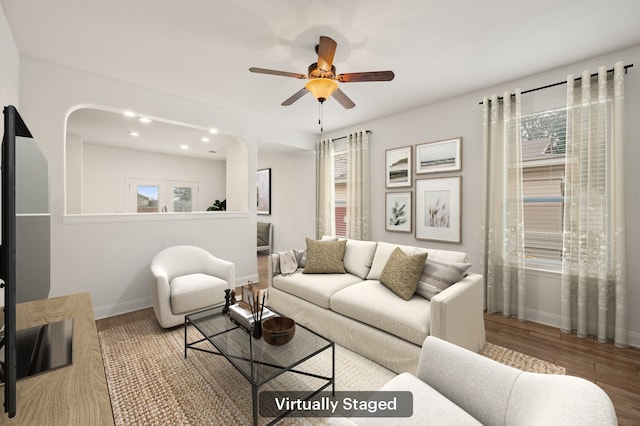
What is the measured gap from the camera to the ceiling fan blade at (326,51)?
203cm

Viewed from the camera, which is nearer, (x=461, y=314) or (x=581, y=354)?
(x=461, y=314)

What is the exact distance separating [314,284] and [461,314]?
1295 mm

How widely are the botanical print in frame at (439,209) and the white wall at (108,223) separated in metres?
2.55

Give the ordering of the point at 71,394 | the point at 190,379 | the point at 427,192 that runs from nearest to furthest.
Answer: the point at 71,394 < the point at 190,379 < the point at 427,192

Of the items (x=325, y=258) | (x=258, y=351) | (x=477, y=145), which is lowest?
(x=258, y=351)

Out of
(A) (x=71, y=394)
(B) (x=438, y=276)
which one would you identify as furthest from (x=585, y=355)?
(A) (x=71, y=394)

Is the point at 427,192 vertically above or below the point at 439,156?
below

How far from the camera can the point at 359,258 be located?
3.09 m

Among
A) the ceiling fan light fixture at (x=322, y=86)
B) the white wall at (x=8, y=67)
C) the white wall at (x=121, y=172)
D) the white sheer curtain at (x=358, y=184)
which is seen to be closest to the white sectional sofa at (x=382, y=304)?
the white sheer curtain at (x=358, y=184)

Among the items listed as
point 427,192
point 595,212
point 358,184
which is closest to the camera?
point 595,212

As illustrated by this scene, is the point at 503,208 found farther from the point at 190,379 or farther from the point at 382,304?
the point at 190,379

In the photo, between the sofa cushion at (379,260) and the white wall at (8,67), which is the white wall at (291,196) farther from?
the white wall at (8,67)

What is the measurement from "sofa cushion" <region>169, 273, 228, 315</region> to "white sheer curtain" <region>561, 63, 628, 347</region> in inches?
133

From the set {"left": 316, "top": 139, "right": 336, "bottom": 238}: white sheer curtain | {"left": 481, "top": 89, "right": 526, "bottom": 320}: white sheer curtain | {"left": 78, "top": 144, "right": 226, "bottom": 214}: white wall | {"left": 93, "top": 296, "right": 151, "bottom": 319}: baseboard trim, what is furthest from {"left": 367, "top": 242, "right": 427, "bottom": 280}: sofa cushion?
{"left": 78, "top": 144, "right": 226, "bottom": 214}: white wall
